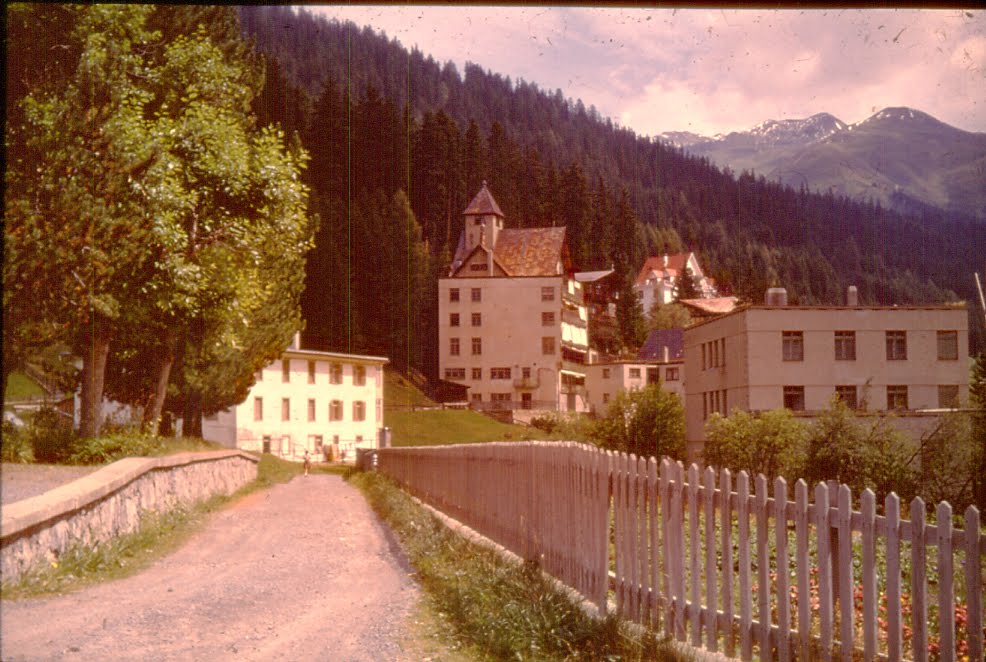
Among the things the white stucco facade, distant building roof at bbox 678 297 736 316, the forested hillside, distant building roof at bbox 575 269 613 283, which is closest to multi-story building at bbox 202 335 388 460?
the white stucco facade

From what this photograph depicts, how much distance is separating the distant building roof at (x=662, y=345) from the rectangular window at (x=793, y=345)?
9.49ft

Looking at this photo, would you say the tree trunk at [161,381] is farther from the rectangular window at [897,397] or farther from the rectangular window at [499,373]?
the rectangular window at [897,397]

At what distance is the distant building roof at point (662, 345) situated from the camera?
26.1 metres

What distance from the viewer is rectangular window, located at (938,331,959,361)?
26.6 m

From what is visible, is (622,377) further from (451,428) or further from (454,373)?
(451,428)

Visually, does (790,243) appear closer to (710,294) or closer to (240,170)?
(710,294)

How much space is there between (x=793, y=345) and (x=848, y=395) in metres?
5.24

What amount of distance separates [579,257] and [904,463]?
14.3 metres

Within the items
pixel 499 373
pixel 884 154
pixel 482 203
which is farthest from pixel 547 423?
pixel 884 154

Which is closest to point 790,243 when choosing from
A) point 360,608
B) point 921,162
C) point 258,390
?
point 921,162

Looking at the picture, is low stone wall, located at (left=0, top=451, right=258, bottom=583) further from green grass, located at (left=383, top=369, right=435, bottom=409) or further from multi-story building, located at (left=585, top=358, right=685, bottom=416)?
multi-story building, located at (left=585, top=358, right=685, bottom=416)

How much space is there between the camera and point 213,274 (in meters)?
11.2

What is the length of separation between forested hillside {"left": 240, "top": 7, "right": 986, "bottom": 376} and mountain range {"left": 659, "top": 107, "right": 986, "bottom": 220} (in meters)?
0.57

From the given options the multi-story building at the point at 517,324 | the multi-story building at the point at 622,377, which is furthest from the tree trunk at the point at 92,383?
the multi-story building at the point at 622,377
